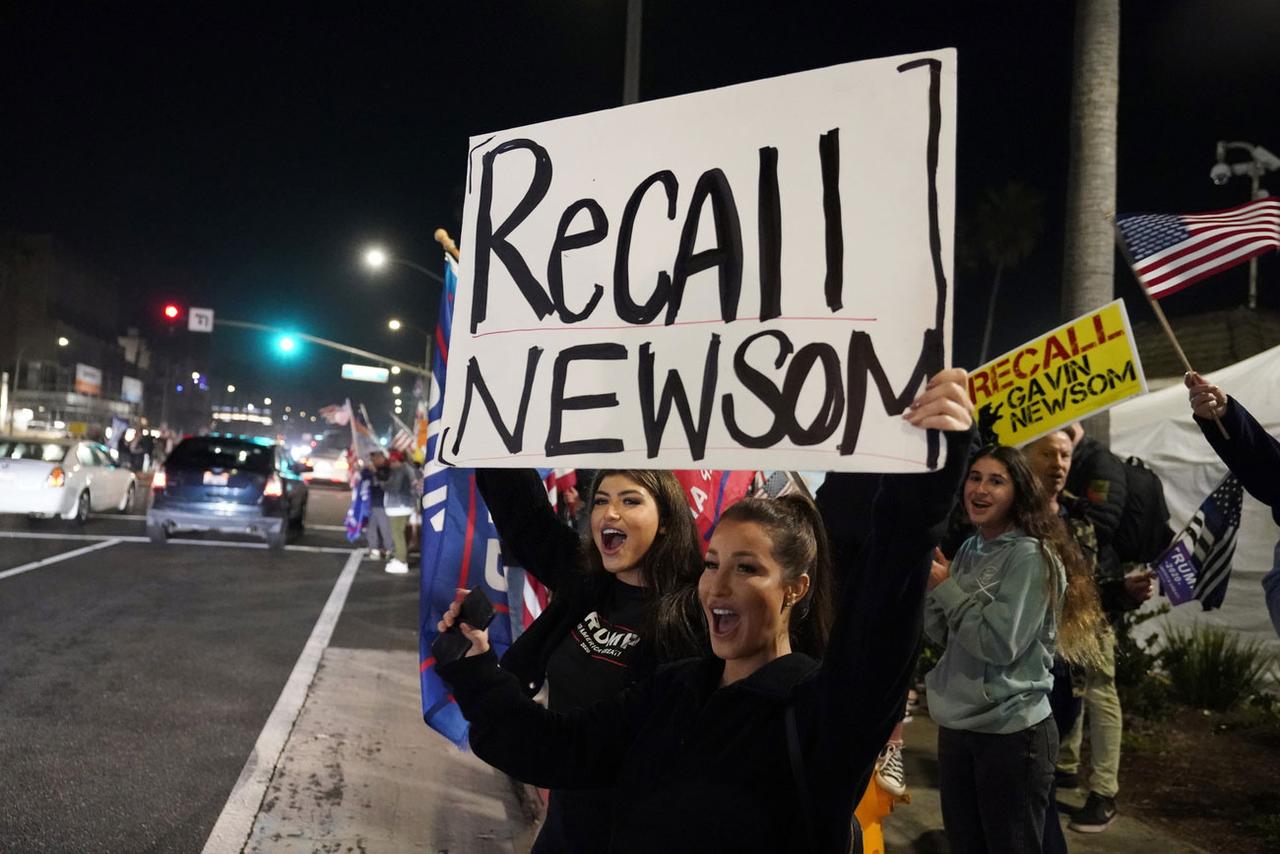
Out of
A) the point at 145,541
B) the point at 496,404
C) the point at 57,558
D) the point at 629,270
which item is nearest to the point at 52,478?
the point at 145,541

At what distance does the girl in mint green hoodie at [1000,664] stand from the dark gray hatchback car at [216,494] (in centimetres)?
1321

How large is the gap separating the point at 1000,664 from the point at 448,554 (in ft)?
6.63

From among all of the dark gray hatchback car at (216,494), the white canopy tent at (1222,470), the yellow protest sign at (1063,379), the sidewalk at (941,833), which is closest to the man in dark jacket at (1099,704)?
the sidewalk at (941,833)

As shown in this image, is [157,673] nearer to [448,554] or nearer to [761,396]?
[448,554]

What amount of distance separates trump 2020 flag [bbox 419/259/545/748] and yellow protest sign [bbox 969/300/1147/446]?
6.63ft

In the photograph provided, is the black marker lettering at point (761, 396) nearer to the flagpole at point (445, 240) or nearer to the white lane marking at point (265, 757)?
the flagpole at point (445, 240)

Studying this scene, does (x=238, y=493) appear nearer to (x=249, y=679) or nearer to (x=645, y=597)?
(x=249, y=679)

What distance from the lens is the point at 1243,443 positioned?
3430mm

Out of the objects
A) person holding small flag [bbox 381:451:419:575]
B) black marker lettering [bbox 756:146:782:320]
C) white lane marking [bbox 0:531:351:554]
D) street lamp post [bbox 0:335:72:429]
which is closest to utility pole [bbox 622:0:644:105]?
person holding small flag [bbox 381:451:419:575]

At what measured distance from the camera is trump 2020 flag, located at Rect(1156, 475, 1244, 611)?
5.58 meters

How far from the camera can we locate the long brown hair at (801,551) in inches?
80.9

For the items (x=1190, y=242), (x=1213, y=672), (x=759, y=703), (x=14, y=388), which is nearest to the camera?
(x=759, y=703)

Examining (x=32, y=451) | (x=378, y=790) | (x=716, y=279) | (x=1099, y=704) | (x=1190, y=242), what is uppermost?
(x=1190, y=242)

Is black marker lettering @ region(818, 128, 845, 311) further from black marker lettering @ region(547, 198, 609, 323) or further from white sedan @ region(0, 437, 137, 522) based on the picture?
white sedan @ region(0, 437, 137, 522)
